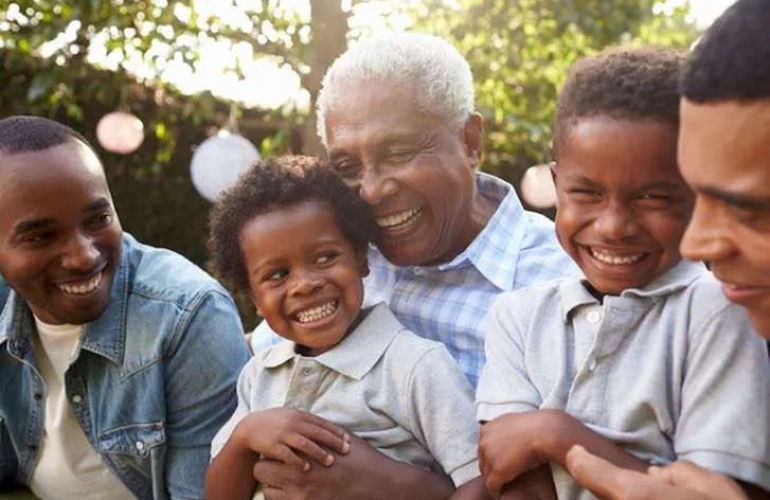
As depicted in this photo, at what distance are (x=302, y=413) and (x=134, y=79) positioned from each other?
5.22m

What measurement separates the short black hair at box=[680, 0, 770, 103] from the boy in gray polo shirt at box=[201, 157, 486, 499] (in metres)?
0.98

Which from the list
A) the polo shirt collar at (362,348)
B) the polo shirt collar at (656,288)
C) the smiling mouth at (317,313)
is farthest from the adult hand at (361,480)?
the polo shirt collar at (656,288)

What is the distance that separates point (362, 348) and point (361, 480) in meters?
0.31

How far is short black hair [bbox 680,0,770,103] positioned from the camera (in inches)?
61.1

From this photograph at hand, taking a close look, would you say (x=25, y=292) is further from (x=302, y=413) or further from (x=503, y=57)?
(x=503, y=57)

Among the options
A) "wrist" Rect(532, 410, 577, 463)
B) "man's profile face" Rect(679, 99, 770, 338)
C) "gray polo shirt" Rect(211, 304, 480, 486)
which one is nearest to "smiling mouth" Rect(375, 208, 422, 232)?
"gray polo shirt" Rect(211, 304, 480, 486)

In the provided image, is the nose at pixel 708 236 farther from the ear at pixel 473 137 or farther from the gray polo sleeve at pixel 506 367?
the ear at pixel 473 137

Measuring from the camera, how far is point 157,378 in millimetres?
2932

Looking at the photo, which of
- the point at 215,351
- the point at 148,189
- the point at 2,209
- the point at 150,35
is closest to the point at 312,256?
the point at 215,351

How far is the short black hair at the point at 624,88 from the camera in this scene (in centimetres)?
199

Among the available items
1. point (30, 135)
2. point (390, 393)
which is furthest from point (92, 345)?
point (390, 393)

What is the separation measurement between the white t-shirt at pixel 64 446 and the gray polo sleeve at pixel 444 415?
114 cm

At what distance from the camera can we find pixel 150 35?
19.2 ft

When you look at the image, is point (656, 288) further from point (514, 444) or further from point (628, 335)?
point (514, 444)
